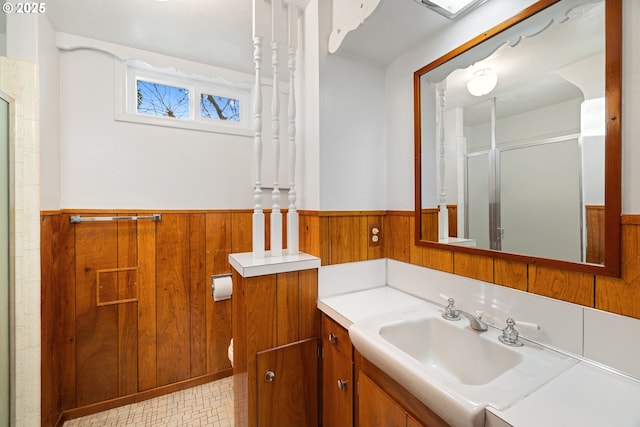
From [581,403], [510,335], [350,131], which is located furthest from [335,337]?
[350,131]

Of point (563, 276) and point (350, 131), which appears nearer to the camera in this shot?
point (563, 276)

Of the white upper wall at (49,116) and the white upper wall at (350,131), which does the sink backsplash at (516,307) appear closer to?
the white upper wall at (350,131)

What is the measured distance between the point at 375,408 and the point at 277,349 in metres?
0.50

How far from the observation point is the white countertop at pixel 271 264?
117 centimetres

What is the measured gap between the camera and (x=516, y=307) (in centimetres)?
97

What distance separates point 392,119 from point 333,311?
1097 mm

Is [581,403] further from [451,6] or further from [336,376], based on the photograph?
[451,6]

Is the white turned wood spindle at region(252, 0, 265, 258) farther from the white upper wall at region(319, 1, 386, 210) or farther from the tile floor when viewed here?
the tile floor

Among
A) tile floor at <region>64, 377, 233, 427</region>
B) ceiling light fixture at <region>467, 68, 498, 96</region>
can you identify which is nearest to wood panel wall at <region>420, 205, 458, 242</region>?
ceiling light fixture at <region>467, 68, 498, 96</region>

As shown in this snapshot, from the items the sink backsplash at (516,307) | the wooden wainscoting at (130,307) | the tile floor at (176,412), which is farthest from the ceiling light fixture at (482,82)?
the tile floor at (176,412)

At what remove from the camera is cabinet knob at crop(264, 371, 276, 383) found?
47.7 inches

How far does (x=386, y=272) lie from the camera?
1.56 m

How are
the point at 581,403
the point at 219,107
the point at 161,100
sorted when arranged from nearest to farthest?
the point at 581,403, the point at 161,100, the point at 219,107

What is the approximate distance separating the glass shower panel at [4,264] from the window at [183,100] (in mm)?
566
